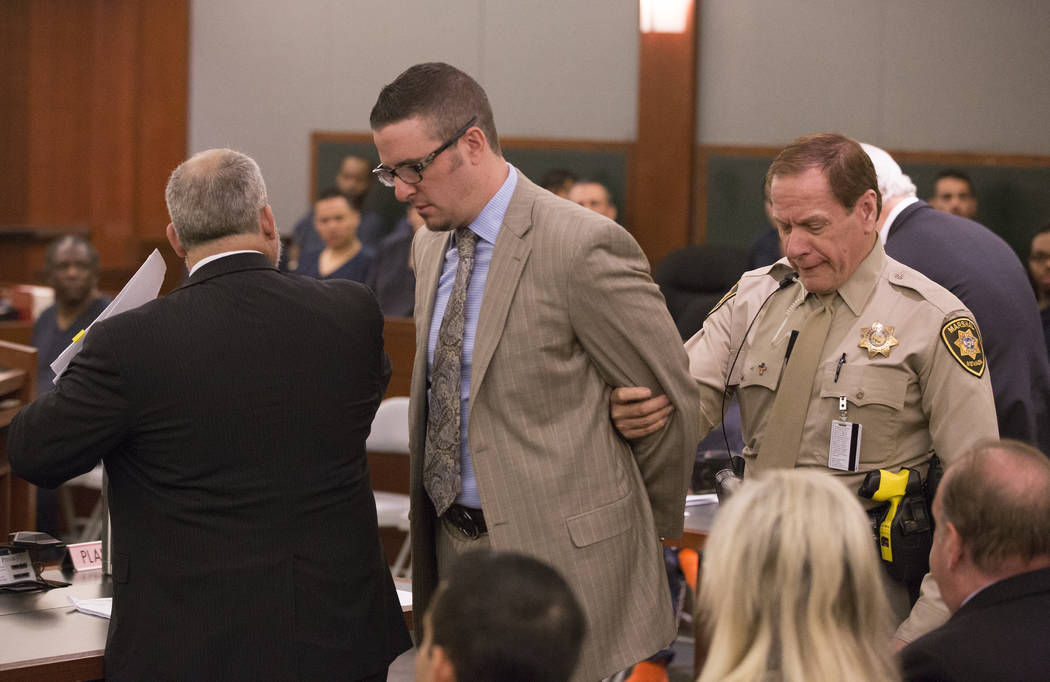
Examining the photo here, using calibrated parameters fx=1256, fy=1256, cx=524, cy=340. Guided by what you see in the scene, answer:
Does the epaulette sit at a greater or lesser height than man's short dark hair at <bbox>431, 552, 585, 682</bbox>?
greater

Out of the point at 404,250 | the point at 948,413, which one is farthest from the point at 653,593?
the point at 404,250

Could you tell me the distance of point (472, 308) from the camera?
2.15m

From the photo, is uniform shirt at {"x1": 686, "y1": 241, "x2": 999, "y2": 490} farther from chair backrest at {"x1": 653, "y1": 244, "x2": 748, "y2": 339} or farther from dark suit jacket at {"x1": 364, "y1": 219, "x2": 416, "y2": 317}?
dark suit jacket at {"x1": 364, "y1": 219, "x2": 416, "y2": 317}

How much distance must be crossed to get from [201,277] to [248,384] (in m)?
0.20

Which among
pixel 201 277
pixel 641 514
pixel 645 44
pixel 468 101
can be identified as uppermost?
pixel 645 44

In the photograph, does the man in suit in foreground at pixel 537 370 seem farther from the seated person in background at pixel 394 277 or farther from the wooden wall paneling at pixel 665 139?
the wooden wall paneling at pixel 665 139

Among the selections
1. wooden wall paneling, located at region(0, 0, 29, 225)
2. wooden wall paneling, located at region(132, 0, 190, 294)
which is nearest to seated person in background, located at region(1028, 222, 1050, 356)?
wooden wall paneling, located at region(132, 0, 190, 294)

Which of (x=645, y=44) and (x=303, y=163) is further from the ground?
(x=645, y=44)

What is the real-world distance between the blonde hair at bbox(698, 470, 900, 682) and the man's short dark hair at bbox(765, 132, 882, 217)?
3.01 feet

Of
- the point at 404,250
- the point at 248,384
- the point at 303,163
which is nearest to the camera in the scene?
the point at 248,384

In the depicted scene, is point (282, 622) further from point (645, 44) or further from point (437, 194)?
point (645, 44)

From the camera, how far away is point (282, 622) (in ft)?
6.95

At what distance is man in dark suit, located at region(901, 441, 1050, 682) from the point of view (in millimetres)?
1659

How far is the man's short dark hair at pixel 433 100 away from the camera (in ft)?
6.88
